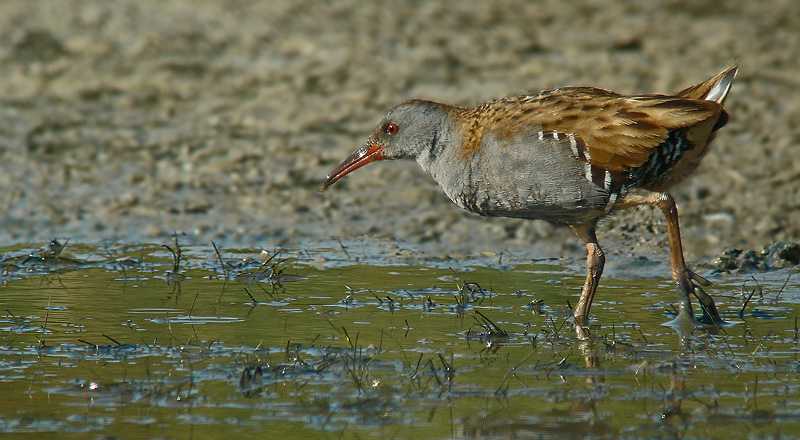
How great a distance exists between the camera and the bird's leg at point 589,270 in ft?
20.0

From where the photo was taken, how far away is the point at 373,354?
529cm

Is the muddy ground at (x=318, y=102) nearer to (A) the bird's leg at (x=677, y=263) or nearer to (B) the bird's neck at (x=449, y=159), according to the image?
(A) the bird's leg at (x=677, y=263)

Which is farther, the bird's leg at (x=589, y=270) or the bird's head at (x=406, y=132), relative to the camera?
the bird's head at (x=406, y=132)

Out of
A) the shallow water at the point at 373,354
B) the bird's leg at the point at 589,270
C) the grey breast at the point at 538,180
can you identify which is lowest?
the shallow water at the point at 373,354

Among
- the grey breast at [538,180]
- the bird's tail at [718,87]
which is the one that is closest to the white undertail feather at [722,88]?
the bird's tail at [718,87]

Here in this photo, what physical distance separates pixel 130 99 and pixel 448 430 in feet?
30.8

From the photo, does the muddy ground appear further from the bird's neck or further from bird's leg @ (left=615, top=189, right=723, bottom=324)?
the bird's neck

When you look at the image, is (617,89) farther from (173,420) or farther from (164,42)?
(173,420)

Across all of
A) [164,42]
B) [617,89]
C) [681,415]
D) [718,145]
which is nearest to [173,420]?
[681,415]

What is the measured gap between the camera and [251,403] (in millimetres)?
4555

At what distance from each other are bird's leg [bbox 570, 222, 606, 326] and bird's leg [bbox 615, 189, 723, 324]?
379 mm

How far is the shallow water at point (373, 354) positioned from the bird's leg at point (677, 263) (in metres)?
0.16

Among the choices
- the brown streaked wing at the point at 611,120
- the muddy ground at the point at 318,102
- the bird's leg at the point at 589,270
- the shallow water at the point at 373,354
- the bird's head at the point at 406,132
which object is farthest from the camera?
the muddy ground at the point at 318,102

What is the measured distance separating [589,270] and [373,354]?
5.39ft
